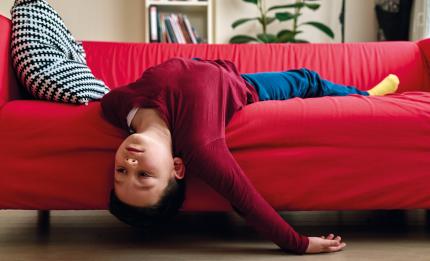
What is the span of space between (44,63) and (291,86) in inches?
33.4

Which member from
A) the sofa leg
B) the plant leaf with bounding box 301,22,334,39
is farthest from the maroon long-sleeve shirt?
the plant leaf with bounding box 301,22,334,39

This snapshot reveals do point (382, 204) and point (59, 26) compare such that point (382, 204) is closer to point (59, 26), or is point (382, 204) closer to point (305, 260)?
point (305, 260)

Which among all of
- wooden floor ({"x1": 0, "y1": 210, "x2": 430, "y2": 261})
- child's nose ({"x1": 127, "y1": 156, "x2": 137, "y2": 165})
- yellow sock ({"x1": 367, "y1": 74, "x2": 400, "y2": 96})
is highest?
yellow sock ({"x1": 367, "y1": 74, "x2": 400, "y2": 96})

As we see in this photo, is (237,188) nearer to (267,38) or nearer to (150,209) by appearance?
(150,209)

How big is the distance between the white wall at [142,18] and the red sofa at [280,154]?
1.93 metres

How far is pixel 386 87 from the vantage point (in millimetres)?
2041

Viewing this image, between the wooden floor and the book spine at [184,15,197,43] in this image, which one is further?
the book spine at [184,15,197,43]

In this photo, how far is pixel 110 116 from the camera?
4.84 ft

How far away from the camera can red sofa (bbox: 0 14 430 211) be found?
4.82ft

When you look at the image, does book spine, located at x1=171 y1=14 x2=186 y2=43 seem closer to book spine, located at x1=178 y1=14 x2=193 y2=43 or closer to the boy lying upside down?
book spine, located at x1=178 y1=14 x2=193 y2=43

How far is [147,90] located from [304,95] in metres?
0.66

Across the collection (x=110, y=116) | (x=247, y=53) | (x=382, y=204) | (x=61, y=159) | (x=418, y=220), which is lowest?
(x=418, y=220)

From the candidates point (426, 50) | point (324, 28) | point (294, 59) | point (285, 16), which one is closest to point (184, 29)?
point (285, 16)

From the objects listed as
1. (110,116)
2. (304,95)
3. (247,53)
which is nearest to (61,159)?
(110,116)
